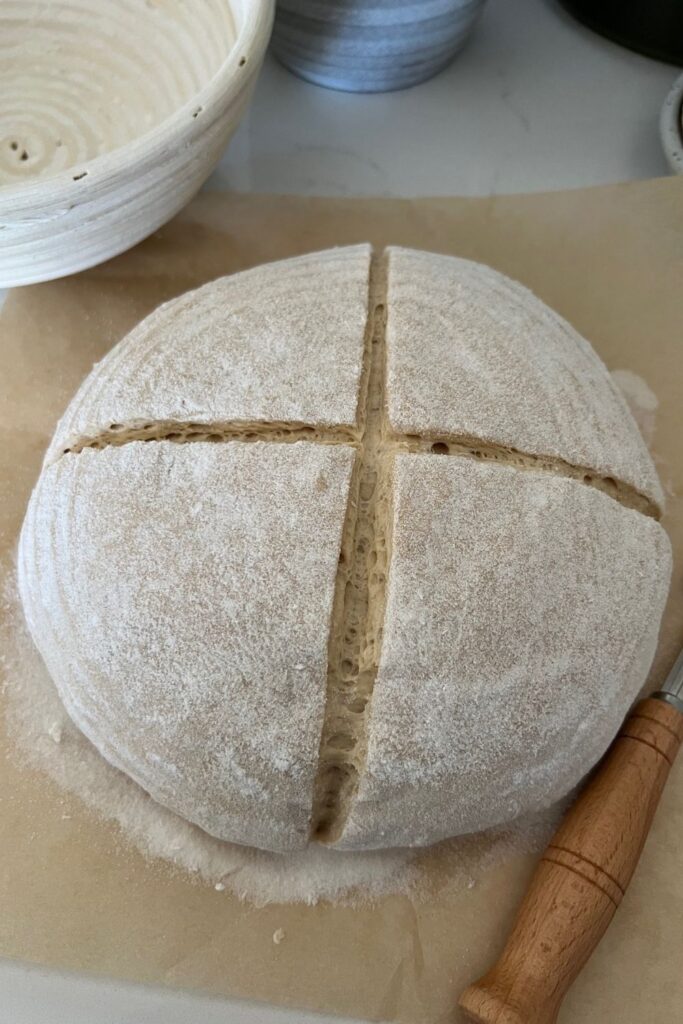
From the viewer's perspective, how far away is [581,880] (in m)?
0.82

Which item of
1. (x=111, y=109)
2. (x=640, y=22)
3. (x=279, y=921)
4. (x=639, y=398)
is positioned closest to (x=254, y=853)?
(x=279, y=921)

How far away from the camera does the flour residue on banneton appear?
88cm

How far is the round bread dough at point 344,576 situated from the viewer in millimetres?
804

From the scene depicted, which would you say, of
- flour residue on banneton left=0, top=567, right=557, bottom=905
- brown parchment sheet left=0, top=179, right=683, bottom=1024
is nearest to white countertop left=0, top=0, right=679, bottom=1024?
brown parchment sheet left=0, top=179, right=683, bottom=1024

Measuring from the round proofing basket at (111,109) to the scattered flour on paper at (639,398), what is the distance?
0.62 meters

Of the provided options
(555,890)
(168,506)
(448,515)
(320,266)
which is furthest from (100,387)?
(555,890)

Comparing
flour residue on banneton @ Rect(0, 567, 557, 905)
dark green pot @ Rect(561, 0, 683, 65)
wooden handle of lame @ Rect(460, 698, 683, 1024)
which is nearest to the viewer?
wooden handle of lame @ Rect(460, 698, 683, 1024)

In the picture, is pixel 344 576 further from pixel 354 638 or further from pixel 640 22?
pixel 640 22

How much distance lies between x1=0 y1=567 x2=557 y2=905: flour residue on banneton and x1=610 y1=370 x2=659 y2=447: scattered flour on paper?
53cm

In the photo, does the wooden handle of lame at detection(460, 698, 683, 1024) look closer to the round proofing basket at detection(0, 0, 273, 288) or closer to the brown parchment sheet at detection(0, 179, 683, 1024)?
the brown parchment sheet at detection(0, 179, 683, 1024)

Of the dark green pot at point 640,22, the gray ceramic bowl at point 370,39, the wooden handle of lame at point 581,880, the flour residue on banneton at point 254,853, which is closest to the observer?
the wooden handle of lame at point 581,880

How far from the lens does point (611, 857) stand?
2.71 feet

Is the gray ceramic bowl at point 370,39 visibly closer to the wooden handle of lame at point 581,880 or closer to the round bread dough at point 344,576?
the round bread dough at point 344,576

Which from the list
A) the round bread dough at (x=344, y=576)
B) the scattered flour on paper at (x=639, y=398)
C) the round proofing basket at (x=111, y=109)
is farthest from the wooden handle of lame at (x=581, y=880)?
the round proofing basket at (x=111, y=109)
